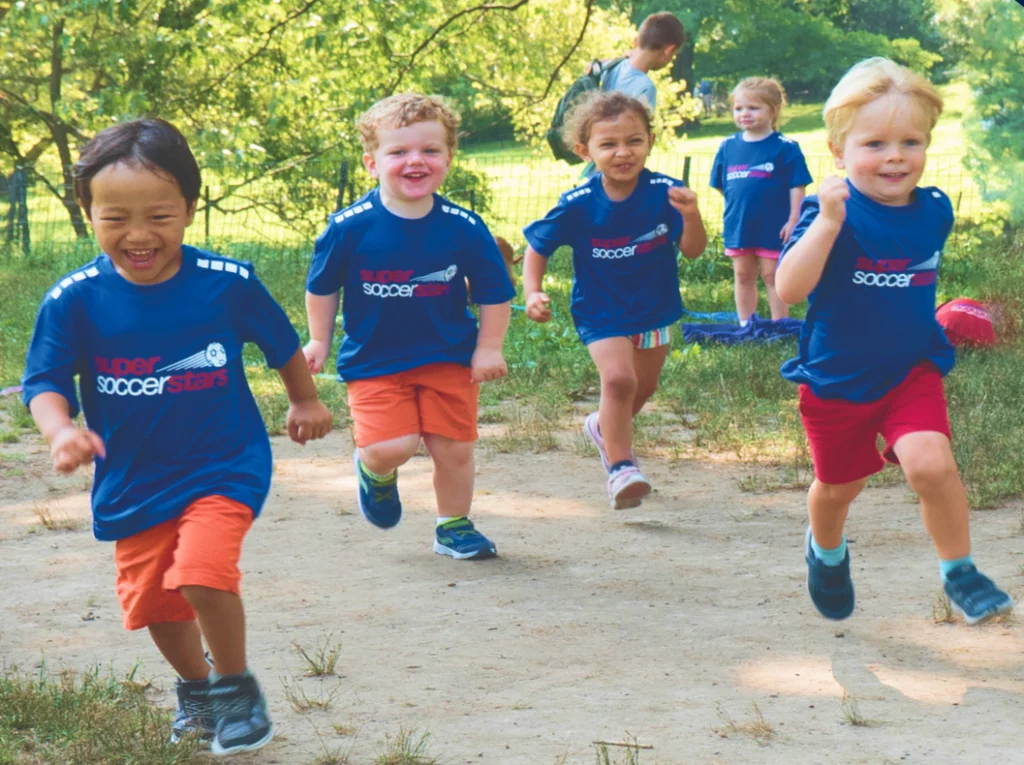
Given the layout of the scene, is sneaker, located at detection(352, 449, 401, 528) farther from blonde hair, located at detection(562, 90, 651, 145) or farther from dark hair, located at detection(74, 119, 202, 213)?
dark hair, located at detection(74, 119, 202, 213)

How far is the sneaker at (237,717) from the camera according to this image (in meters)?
3.34

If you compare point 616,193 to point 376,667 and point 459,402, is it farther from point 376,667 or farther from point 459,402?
point 376,667

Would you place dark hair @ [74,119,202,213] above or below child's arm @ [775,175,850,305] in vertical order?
above

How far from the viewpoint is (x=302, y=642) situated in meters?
4.24

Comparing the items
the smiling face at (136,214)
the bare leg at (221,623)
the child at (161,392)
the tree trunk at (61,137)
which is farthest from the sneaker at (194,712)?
the tree trunk at (61,137)

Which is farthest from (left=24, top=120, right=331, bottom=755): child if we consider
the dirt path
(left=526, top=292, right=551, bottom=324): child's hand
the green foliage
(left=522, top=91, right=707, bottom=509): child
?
the green foliage

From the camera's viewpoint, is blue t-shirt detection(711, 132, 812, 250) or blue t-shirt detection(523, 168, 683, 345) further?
blue t-shirt detection(711, 132, 812, 250)

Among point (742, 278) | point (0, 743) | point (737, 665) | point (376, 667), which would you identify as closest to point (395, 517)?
point (376, 667)

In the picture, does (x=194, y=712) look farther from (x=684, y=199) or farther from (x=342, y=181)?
(x=342, y=181)

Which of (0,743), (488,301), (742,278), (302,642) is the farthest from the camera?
(742,278)

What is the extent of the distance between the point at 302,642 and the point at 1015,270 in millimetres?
7530

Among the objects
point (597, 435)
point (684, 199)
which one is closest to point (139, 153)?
point (684, 199)

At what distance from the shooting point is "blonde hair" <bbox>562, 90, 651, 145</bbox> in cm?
568

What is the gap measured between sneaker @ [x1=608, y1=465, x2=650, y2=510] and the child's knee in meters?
0.32
